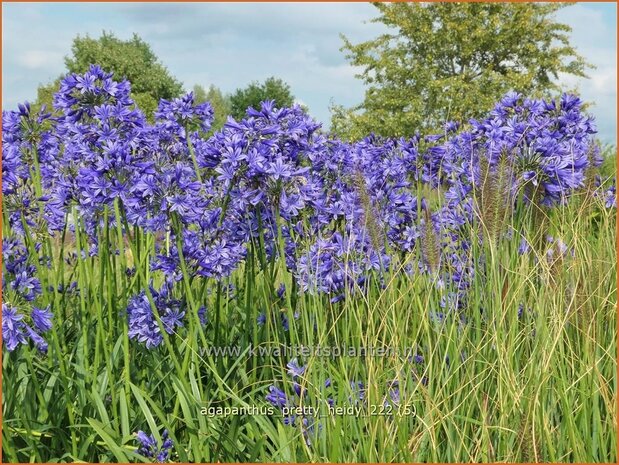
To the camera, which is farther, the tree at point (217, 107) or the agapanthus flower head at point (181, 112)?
the tree at point (217, 107)

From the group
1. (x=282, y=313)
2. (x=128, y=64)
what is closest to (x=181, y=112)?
(x=282, y=313)

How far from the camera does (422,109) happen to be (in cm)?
2542

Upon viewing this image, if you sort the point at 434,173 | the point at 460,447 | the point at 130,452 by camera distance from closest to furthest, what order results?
the point at 460,447, the point at 130,452, the point at 434,173

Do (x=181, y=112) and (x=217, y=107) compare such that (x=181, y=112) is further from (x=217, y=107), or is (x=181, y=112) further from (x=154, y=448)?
(x=217, y=107)

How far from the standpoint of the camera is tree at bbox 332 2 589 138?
25656 mm

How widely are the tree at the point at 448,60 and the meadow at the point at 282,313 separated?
2148 centimetres

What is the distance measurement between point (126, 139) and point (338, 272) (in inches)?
54.7

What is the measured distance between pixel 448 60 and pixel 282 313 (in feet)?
82.8

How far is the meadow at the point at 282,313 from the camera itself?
3.12 meters

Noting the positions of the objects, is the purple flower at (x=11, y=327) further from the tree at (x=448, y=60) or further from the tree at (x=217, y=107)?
the tree at (x=448, y=60)

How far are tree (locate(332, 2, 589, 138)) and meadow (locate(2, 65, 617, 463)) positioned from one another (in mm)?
21479

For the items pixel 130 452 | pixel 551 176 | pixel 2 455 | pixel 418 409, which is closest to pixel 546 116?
pixel 551 176

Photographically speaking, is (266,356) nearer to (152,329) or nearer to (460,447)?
(152,329)

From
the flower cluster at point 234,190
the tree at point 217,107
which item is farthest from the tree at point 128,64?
the flower cluster at point 234,190
